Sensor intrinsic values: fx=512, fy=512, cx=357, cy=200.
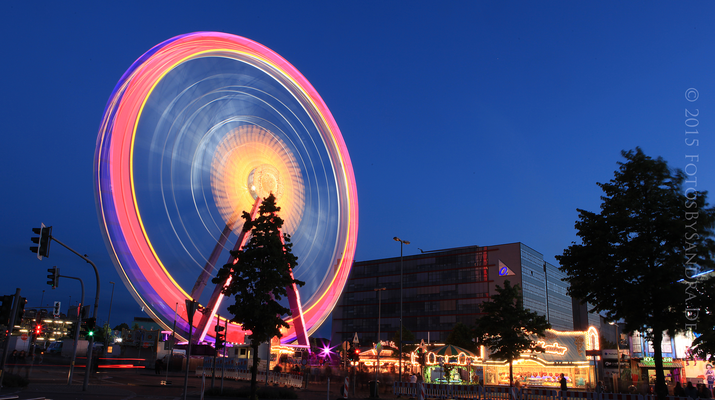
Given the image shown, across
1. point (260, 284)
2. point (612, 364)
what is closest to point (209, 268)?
point (260, 284)

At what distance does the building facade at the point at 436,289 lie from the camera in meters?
90.2

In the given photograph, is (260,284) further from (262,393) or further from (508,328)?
(508,328)

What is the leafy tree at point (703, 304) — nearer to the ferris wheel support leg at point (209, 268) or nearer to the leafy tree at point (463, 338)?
the ferris wheel support leg at point (209, 268)

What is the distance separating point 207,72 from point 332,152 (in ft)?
36.7

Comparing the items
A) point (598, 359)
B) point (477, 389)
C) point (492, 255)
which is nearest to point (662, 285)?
point (477, 389)

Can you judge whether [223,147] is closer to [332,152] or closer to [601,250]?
[332,152]

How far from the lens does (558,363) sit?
4181 cm

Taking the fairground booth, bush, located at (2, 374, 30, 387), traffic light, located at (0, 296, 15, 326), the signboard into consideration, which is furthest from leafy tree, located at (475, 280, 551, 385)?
traffic light, located at (0, 296, 15, 326)

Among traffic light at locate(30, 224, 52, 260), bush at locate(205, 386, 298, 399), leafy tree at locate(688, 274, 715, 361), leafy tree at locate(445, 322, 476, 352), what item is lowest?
bush at locate(205, 386, 298, 399)

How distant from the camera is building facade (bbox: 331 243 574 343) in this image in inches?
3553

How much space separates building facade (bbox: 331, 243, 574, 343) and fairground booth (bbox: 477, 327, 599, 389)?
40.8m

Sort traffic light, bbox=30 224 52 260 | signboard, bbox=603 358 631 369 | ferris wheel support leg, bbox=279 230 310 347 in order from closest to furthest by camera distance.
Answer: traffic light, bbox=30 224 52 260 < ferris wheel support leg, bbox=279 230 310 347 < signboard, bbox=603 358 631 369

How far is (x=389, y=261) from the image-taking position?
102m

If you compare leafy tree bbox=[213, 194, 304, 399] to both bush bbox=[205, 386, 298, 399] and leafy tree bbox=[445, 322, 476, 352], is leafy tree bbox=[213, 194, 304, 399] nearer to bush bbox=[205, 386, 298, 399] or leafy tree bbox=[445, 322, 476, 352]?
bush bbox=[205, 386, 298, 399]
